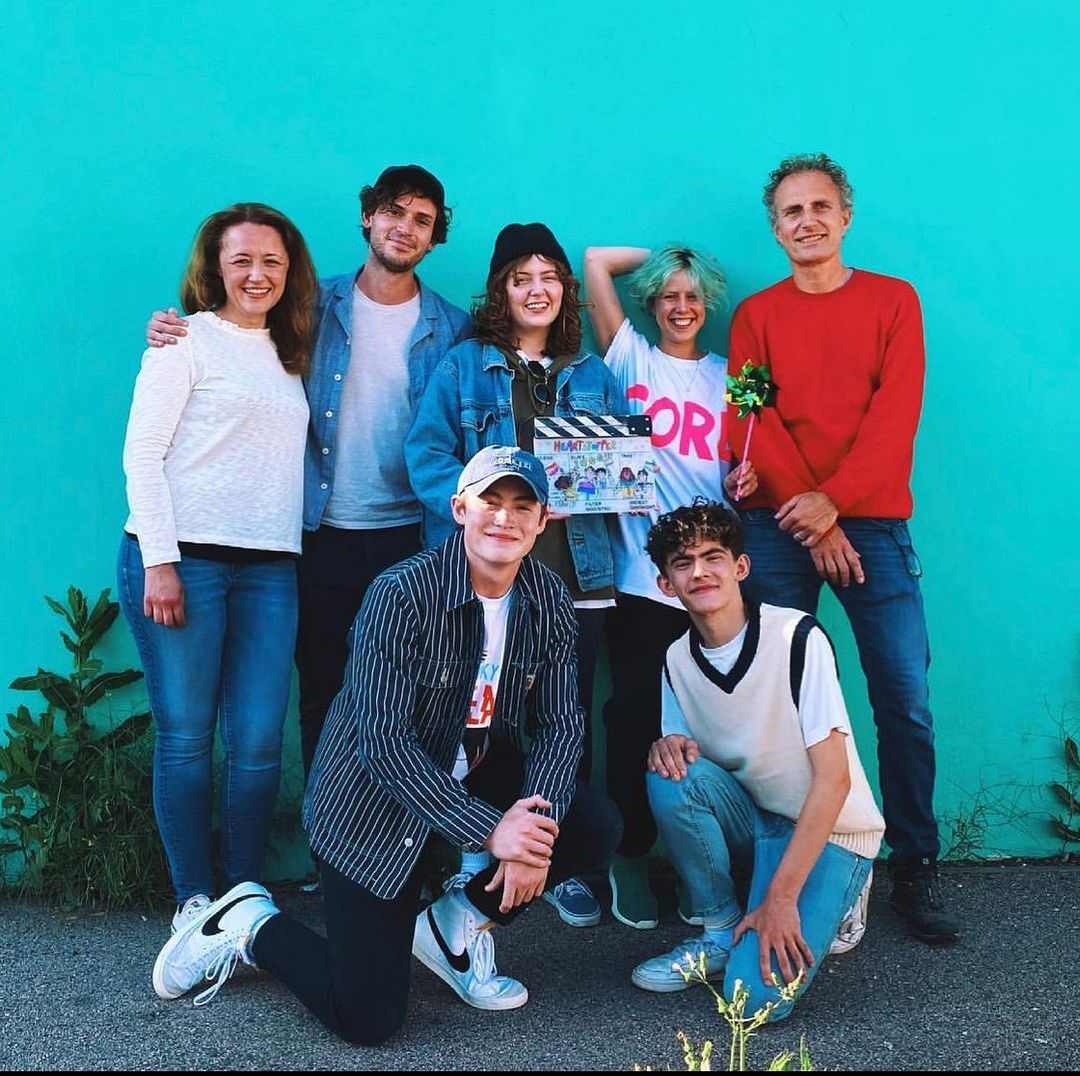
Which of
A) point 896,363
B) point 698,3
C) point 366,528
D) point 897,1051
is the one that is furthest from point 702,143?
point 897,1051

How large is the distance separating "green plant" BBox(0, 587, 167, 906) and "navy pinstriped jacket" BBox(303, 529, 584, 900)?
1.16 meters

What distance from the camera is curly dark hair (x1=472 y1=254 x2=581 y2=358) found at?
13.1 ft

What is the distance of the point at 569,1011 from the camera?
328cm

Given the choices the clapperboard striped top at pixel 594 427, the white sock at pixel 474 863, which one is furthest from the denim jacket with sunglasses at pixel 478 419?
the white sock at pixel 474 863

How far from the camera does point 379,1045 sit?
307 cm

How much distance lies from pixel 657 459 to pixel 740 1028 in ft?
6.51

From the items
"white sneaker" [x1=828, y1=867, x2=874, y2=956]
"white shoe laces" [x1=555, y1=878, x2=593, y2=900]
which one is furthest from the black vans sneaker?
"white shoe laces" [x1=555, y1=878, x2=593, y2=900]

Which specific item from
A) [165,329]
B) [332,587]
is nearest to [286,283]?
[165,329]

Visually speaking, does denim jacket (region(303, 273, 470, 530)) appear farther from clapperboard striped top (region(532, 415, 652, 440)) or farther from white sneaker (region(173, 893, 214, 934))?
white sneaker (region(173, 893, 214, 934))

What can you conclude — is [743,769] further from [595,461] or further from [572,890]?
[595,461]

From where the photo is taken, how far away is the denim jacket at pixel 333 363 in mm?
3963

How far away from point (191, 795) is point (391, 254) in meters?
1.86

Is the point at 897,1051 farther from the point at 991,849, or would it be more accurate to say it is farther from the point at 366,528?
the point at 366,528

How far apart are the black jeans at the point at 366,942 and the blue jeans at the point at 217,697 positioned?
1.71ft
